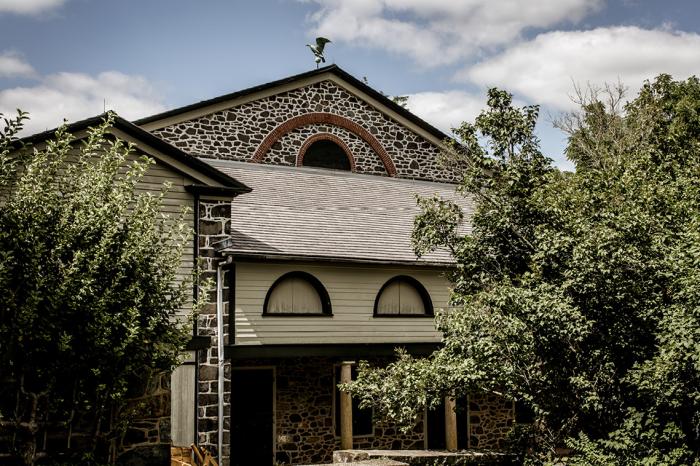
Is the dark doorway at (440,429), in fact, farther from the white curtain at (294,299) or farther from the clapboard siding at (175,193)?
the clapboard siding at (175,193)

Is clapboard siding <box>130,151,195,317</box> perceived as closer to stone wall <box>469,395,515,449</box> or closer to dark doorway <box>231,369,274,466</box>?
dark doorway <box>231,369,274,466</box>

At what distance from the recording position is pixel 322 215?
17.3 m

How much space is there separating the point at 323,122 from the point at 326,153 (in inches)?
35.7

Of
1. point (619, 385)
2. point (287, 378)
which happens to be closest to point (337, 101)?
point (287, 378)

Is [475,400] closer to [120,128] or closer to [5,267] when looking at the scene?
[120,128]

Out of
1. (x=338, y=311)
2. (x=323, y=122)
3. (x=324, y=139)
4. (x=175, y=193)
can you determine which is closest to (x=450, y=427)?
(x=338, y=311)

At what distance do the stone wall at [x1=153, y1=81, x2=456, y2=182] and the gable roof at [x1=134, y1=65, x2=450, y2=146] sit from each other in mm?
302

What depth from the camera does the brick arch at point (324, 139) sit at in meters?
21.4

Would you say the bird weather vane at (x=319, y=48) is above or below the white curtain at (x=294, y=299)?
above

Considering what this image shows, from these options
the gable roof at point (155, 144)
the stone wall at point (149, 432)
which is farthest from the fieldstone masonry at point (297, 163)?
the stone wall at point (149, 432)

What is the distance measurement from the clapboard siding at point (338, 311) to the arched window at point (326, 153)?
615 centimetres

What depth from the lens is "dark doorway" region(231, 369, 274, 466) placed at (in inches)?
610

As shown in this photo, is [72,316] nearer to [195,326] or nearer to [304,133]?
[195,326]

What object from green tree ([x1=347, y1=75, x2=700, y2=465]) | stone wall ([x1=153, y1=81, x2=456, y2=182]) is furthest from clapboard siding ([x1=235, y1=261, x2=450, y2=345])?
stone wall ([x1=153, y1=81, x2=456, y2=182])
